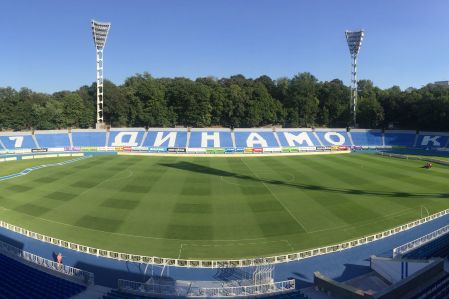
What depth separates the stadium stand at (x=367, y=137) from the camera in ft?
237

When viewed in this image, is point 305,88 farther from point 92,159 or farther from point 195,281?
point 195,281

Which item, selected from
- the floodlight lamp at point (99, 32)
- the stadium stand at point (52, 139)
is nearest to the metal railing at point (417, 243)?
the stadium stand at point (52, 139)

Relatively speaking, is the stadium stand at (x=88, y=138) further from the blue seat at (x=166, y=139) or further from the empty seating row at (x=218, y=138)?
the blue seat at (x=166, y=139)

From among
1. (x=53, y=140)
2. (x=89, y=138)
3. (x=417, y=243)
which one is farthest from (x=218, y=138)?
(x=417, y=243)

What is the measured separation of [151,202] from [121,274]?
12.5 m

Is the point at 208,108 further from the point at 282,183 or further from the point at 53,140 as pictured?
the point at 282,183

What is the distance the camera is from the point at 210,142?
66.5 meters

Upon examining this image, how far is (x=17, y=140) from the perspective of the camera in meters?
64.3

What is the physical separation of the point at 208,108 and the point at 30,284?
74741mm

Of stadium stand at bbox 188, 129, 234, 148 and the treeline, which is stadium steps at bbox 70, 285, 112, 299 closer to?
stadium stand at bbox 188, 129, 234, 148

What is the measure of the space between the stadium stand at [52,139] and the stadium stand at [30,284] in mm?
51914

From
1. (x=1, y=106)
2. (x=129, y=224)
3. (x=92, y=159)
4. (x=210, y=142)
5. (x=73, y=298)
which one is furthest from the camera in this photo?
(x=1, y=106)

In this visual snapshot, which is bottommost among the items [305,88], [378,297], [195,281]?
[195,281]

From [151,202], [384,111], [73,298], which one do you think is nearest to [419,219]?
[151,202]
